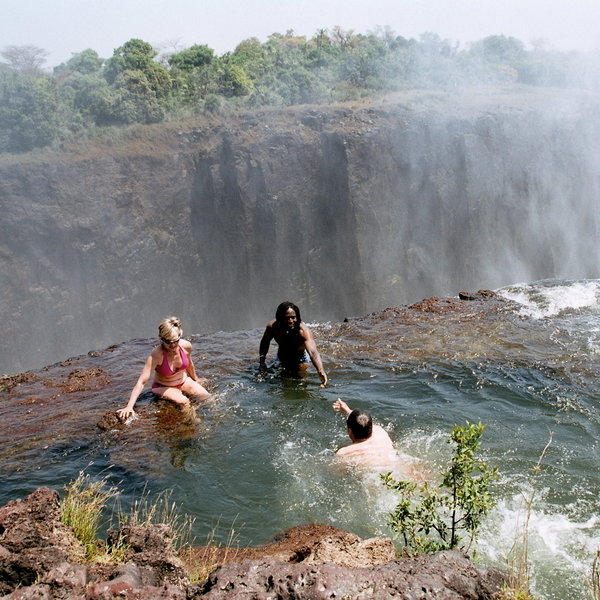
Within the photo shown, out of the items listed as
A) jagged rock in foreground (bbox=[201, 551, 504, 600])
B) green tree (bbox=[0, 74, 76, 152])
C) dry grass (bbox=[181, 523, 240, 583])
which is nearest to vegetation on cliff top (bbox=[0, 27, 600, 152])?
green tree (bbox=[0, 74, 76, 152])

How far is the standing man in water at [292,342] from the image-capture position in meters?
7.57

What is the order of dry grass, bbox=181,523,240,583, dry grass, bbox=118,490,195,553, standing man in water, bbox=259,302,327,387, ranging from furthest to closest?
standing man in water, bbox=259,302,327,387, dry grass, bbox=118,490,195,553, dry grass, bbox=181,523,240,583

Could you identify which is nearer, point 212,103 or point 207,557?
point 207,557

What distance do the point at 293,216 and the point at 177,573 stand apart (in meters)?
15.8

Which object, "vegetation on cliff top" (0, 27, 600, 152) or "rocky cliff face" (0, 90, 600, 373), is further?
"vegetation on cliff top" (0, 27, 600, 152)

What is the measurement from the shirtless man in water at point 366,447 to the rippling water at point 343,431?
0.18 meters

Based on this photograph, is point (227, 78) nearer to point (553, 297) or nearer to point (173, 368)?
point (553, 297)

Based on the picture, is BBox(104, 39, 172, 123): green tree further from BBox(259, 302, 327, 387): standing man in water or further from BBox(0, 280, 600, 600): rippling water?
BBox(259, 302, 327, 387): standing man in water

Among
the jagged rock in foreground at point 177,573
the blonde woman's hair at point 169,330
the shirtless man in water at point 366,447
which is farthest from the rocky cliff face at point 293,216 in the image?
the jagged rock in foreground at point 177,573

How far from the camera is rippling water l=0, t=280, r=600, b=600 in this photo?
4531 mm

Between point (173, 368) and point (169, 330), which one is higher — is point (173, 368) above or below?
below

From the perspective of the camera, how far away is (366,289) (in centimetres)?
1833

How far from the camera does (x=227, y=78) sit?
21.8m

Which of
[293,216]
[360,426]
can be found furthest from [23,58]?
[360,426]
